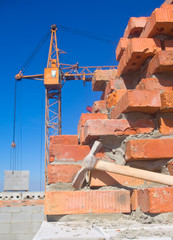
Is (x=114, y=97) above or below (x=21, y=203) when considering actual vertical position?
above

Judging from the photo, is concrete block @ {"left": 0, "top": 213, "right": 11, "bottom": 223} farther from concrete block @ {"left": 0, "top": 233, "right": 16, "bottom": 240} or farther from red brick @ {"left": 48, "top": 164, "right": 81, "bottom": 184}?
red brick @ {"left": 48, "top": 164, "right": 81, "bottom": 184}

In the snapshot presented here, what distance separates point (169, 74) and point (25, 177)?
36.2ft

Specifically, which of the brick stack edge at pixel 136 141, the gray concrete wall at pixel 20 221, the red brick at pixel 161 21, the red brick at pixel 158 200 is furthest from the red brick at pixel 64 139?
the gray concrete wall at pixel 20 221

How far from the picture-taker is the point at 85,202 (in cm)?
140

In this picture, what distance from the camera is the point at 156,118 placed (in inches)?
64.3

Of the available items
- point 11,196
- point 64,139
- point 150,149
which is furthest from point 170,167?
point 11,196

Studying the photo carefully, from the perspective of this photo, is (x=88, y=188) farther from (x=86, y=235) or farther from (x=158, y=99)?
(x=158, y=99)

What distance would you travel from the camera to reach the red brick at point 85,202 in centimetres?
138

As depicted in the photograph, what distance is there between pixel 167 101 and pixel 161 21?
0.54 meters

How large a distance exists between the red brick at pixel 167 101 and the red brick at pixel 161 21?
47cm

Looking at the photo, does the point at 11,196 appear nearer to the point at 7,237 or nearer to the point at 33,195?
the point at 33,195

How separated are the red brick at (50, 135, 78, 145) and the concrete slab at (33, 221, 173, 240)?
79 cm

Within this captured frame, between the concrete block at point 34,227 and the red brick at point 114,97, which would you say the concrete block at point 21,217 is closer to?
the concrete block at point 34,227

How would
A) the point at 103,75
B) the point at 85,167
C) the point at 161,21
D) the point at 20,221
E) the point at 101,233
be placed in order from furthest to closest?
1. the point at 20,221
2. the point at 103,75
3. the point at 161,21
4. the point at 85,167
5. the point at 101,233
